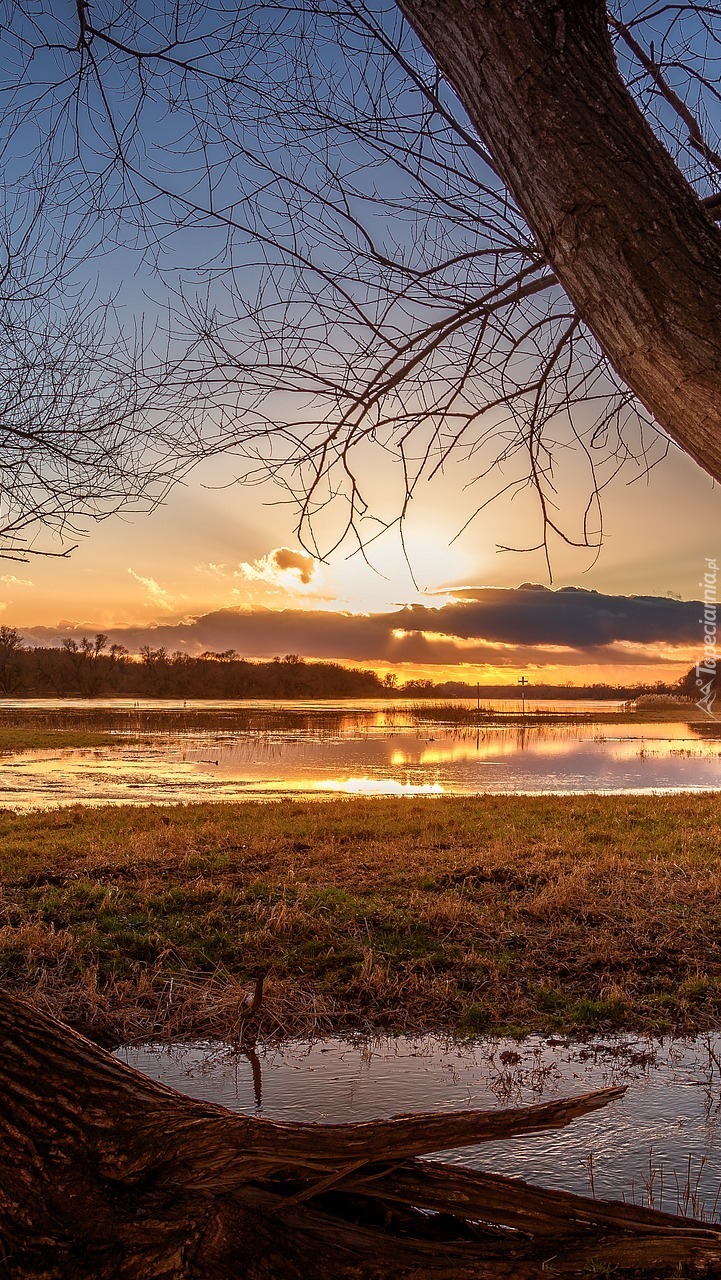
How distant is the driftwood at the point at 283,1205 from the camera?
2.05m

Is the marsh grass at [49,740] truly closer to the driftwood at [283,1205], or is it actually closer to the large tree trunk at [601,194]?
the driftwood at [283,1205]

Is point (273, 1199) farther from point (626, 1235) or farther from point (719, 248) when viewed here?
point (719, 248)

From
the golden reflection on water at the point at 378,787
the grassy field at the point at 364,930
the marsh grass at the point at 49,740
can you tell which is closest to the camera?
the grassy field at the point at 364,930

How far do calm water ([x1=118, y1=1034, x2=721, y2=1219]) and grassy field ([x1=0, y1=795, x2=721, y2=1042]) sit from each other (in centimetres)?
41

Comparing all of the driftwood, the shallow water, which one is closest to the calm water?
the driftwood

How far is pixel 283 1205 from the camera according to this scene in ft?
7.11

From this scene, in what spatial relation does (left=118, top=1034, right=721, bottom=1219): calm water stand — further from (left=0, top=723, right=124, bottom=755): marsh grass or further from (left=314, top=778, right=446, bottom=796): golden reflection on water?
(left=0, top=723, right=124, bottom=755): marsh grass

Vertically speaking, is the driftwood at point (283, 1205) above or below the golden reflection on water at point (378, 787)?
above

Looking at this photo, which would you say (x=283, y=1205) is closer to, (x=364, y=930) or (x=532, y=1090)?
(x=532, y=1090)

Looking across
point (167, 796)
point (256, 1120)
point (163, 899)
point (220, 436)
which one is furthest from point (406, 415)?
point (167, 796)

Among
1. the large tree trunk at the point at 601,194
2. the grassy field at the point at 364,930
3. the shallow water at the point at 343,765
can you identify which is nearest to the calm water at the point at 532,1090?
the grassy field at the point at 364,930

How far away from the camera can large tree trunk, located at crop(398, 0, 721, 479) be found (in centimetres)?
162

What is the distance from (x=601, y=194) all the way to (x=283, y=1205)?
8.01 feet

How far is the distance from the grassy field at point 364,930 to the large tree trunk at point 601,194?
4.96 m
